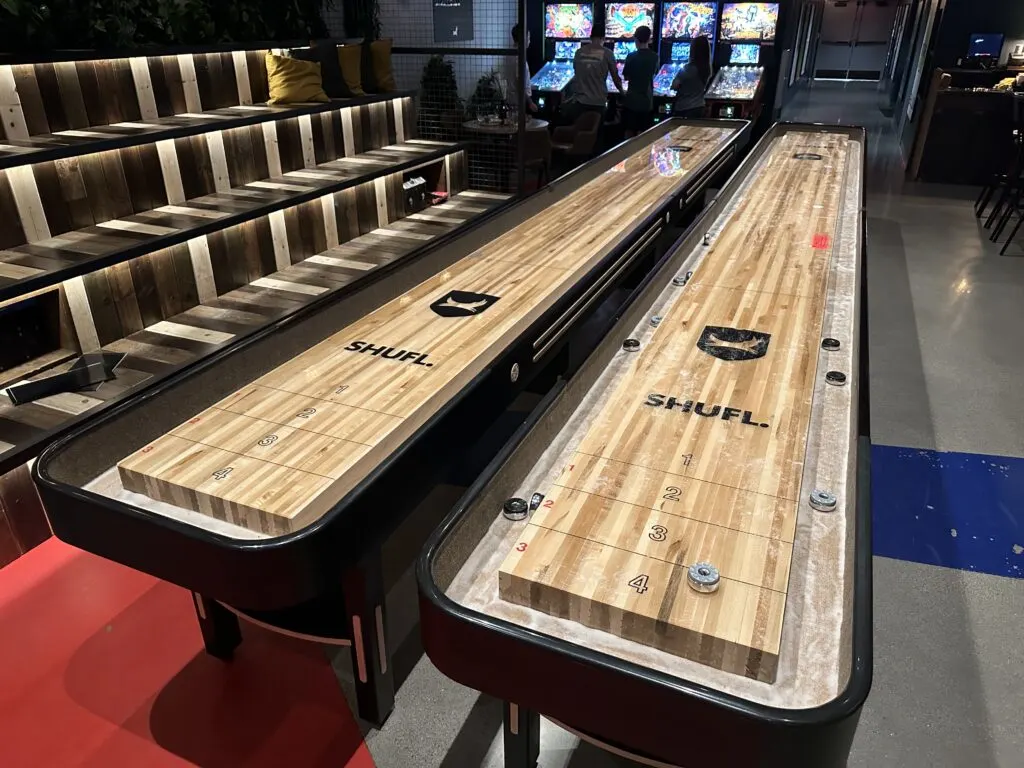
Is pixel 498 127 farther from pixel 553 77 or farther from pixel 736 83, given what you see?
pixel 736 83

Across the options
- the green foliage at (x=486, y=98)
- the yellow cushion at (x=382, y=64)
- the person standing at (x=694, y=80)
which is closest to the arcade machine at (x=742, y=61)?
the person standing at (x=694, y=80)

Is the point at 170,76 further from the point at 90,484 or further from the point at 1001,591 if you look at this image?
the point at 1001,591

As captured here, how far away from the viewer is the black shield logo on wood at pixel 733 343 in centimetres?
250

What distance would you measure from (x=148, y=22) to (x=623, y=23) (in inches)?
283

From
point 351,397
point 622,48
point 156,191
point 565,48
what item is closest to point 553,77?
point 565,48

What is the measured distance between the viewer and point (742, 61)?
9898 millimetres

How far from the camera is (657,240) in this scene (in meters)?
4.27

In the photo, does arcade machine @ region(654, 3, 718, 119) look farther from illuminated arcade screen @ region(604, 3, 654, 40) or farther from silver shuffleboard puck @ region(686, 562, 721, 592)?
silver shuffleboard puck @ region(686, 562, 721, 592)

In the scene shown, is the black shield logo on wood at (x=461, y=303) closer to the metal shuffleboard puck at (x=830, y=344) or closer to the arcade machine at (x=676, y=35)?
the metal shuffleboard puck at (x=830, y=344)

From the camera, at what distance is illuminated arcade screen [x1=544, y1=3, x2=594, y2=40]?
33.5ft

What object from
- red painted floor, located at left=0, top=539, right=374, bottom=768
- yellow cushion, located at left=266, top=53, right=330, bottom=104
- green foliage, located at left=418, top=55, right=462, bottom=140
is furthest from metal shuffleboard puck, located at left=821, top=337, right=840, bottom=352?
green foliage, located at left=418, top=55, right=462, bottom=140

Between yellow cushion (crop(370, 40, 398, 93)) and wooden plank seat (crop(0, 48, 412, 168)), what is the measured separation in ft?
2.92

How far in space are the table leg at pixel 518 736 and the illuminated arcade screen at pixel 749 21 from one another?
10.1 metres

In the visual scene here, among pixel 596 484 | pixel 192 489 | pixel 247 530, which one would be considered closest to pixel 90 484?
pixel 192 489
